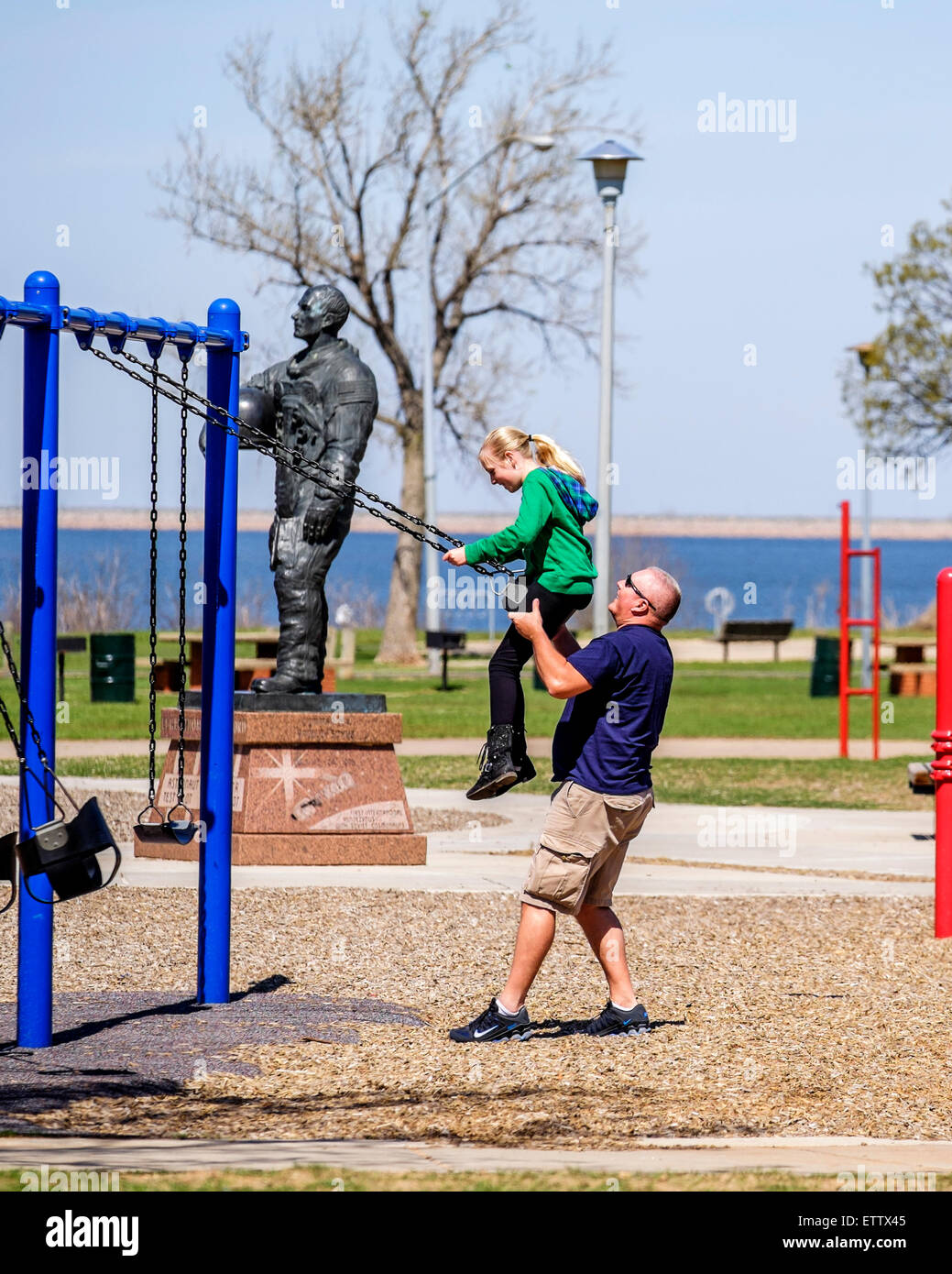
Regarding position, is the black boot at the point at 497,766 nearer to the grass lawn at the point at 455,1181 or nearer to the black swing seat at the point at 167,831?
the black swing seat at the point at 167,831

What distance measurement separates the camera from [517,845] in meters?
12.0

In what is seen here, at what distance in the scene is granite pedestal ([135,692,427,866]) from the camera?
35.1 feet

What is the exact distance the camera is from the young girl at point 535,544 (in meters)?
6.52

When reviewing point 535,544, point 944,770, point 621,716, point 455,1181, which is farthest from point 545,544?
point 944,770

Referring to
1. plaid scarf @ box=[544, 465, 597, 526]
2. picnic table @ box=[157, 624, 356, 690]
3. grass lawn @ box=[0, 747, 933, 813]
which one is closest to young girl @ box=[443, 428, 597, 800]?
plaid scarf @ box=[544, 465, 597, 526]

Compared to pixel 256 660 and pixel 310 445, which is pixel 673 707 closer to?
pixel 256 660

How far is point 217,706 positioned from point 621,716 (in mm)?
1572

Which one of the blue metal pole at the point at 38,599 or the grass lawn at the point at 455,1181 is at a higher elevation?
the blue metal pole at the point at 38,599

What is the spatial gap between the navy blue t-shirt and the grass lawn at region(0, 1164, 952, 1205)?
1.94 metres

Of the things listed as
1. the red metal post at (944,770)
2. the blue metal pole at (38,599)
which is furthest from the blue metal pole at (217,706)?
the red metal post at (944,770)

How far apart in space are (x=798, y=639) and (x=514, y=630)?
36.7 metres

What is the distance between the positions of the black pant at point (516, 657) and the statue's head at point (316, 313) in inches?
183

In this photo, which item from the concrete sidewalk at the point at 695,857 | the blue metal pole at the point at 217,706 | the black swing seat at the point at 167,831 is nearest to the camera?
the black swing seat at the point at 167,831

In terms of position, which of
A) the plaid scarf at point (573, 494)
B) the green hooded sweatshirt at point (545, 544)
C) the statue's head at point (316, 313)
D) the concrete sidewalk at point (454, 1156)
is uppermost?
the statue's head at point (316, 313)
